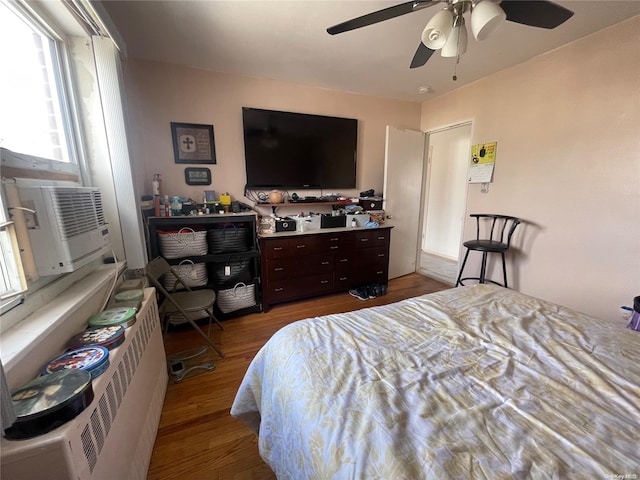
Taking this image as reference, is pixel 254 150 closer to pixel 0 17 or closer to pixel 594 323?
pixel 0 17

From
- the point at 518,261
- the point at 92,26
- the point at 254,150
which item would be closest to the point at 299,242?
the point at 254,150

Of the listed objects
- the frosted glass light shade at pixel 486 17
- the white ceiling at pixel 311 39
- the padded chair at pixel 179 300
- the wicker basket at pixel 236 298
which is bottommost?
the wicker basket at pixel 236 298

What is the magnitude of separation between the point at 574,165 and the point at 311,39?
2.39 m

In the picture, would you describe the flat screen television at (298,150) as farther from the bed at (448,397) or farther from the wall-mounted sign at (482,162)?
the bed at (448,397)

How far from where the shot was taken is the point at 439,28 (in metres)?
1.24

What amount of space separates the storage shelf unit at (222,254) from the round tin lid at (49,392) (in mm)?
1526

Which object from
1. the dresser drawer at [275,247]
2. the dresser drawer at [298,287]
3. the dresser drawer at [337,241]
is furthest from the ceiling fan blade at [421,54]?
the dresser drawer at [298,287]

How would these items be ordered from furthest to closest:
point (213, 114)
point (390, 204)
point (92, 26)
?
point (390, 204)
point (213, 114)
point (92, 26)

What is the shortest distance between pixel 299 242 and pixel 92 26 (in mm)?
1998

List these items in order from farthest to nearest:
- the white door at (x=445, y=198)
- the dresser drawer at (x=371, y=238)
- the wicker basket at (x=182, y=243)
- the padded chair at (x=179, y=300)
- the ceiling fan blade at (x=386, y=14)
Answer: the white door at (x=445, y=198) < the dresser drawer at (x=371, y=238) < the wicker basket at (x=182, y=243) < the padded chair at (x=179, y=300) < the ceiling fan blade at (x=386, y=14)

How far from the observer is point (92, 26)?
134 centimetres

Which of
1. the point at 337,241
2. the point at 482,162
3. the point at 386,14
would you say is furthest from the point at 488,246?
the point at 386,14

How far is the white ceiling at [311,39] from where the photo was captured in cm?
164

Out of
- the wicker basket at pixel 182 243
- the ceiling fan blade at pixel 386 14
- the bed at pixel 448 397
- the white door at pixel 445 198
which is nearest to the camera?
the bed at pixel 448 397
